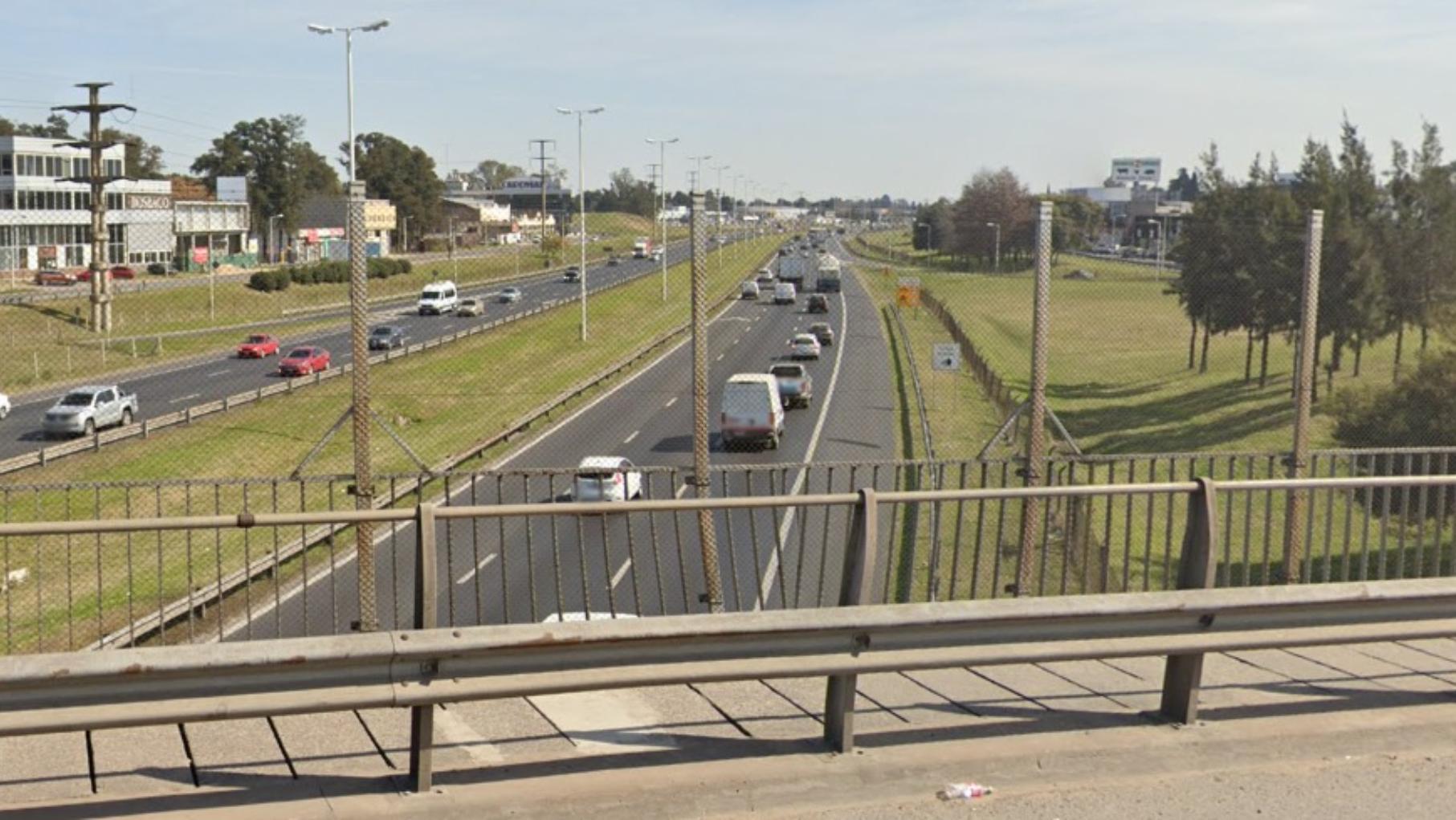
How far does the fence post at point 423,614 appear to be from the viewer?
17.8ft

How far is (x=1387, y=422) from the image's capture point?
752 inches

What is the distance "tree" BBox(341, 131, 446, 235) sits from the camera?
345 feet

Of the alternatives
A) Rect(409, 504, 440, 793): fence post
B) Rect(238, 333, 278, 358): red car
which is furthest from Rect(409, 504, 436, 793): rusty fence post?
Rect(238, 333, 278, 358): red car

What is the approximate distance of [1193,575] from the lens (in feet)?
21.4

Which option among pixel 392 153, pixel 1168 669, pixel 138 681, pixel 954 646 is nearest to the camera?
pixel 138 681

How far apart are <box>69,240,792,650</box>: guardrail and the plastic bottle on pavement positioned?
4070 millimetres

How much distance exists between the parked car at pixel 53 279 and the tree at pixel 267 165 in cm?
5064

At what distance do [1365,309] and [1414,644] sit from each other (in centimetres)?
1711

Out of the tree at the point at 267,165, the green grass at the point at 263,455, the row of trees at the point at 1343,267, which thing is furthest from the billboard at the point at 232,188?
the row of trees at the point at 1343,267

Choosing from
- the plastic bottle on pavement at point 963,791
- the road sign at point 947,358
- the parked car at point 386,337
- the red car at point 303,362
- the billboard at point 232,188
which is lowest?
the red car at point 303,362

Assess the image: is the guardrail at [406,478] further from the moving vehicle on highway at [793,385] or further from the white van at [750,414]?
the white van at [750,414]

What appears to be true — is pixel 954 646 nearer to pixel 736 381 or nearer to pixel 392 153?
pixel 736 381

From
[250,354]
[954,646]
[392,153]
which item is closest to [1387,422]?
[954,646]

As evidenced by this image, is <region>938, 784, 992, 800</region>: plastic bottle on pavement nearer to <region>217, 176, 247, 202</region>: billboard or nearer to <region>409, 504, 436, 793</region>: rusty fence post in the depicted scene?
<region>409, 504, 436, 793</region>: rusty fence post
